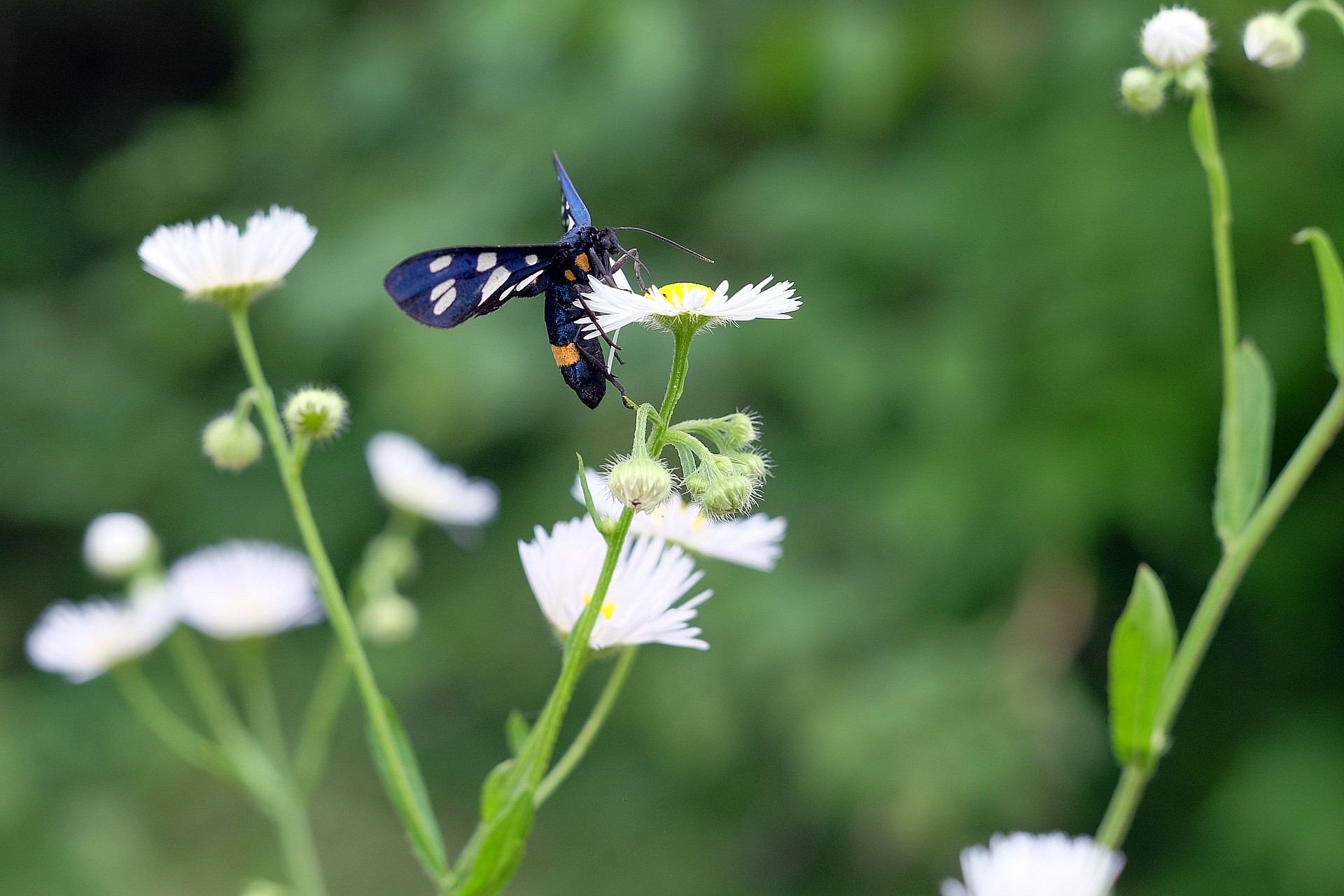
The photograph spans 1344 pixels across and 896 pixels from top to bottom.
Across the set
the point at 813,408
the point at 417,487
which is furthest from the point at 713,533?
the point at 813,408

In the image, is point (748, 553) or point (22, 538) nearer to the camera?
point (748, 553)

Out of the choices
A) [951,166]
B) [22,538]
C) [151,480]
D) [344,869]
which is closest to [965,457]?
[951,166]

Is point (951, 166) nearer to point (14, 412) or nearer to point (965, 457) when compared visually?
point (965, 457)

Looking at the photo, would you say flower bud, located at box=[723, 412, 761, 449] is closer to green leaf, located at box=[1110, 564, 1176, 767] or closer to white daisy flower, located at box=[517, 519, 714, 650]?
white daisy flower, located at box=[517, 519, 714, 650]

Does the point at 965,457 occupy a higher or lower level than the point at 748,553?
lower

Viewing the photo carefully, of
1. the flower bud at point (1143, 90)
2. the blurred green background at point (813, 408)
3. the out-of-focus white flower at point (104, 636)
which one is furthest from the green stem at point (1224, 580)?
the blurred green background at point (813, 408)

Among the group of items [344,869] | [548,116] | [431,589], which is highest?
[548,116]

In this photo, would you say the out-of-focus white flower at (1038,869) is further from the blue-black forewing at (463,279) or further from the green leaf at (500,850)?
the blue-black forewing at (463,279)
